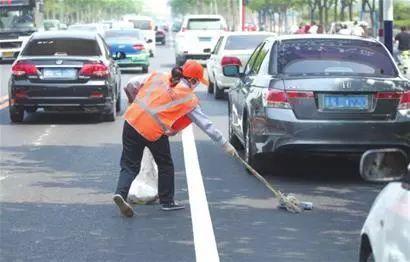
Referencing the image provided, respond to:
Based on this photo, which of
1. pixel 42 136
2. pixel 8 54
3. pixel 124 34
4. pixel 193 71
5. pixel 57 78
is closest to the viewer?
pixel 193 71

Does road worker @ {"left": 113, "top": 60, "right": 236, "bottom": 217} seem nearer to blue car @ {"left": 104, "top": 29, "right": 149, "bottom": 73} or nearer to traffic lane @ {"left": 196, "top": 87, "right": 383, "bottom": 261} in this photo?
traffic lane @ {"left": 196, "top": 87, "right": 383, "bottom": 261}

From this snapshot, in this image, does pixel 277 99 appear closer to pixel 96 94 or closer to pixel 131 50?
pixel 96 94

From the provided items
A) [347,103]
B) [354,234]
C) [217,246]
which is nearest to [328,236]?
[354,234]

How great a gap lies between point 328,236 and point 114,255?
1703 millimetres

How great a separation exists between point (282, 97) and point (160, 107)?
76.9 inches

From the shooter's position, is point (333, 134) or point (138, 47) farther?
point (138, 47)

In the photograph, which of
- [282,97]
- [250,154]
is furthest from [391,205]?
[250,154]

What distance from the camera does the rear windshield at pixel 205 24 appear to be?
3597 cm

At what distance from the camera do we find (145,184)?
8.26m

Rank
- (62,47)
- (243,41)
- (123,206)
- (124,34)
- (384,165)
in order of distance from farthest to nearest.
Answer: (124,34) → (243,41) → (62,47) → (123,206) → (384,165)

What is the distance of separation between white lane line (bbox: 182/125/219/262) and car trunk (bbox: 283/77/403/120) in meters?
1.33

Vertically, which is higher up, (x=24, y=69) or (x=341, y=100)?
(x=341, y=100)

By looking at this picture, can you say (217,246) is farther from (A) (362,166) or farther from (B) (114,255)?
(A) (362,166)

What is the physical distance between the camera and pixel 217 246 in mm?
6656
